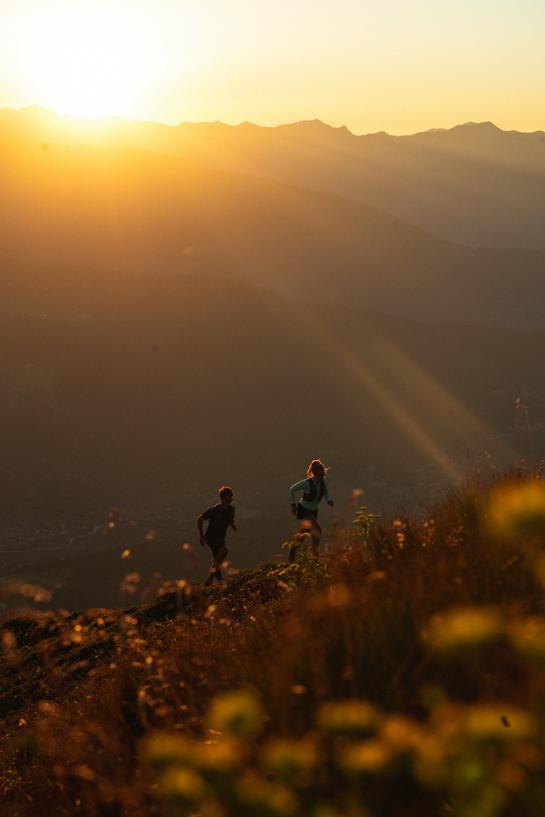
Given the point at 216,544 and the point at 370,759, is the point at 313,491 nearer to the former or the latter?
the point at 216,544

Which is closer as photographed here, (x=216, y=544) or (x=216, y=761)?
(x=216, y=761)

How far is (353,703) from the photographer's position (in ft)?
7.14

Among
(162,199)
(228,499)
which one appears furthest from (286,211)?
(228,499)

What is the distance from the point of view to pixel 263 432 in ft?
290

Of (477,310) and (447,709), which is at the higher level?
(477,310)

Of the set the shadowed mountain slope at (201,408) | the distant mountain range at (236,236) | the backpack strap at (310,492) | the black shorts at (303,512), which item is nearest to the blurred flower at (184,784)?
the backpack strap at (310,492)

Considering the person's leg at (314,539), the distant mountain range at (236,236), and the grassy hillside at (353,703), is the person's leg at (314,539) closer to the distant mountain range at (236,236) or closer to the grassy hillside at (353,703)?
the grassy hillside at (353,703)

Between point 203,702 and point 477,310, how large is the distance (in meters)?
143

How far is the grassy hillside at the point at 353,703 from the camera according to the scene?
124 centimetres

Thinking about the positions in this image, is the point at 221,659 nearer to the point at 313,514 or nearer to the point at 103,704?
the point at 103,704

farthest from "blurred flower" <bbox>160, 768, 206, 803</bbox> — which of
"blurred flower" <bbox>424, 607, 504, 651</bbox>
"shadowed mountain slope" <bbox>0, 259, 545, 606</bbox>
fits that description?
"shadowed mountain slope" <bbox>0, 259, 545, 606</bbox>

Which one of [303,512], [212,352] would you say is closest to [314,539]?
[303,512]

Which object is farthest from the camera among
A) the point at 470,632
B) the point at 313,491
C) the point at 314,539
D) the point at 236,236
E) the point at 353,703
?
the point at 236,236

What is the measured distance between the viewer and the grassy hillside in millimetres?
1239
